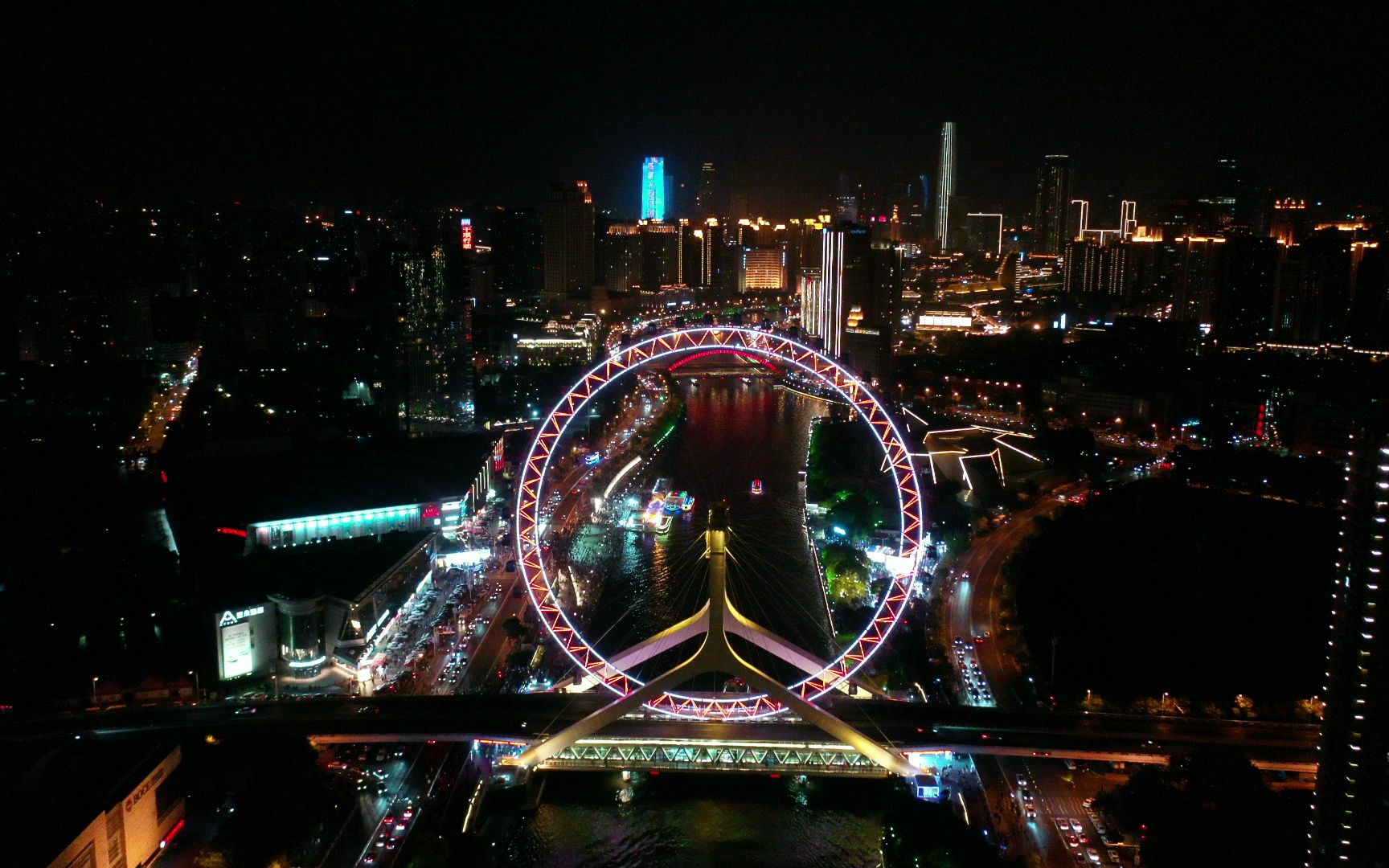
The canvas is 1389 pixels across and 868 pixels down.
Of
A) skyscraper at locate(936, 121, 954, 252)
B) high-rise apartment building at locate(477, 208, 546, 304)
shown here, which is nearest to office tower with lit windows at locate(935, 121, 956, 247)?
skyscraper at locate(936, 121, 954, 252)

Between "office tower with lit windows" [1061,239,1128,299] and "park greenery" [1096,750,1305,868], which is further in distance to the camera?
"office tower with lit windows" [1061,239,1128,299]

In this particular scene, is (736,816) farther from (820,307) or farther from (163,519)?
(820,307)

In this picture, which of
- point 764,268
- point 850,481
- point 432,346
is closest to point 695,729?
point 850,481

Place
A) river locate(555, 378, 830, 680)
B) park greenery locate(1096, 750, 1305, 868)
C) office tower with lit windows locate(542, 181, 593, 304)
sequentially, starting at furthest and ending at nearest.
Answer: office tower with lit windows locate(542, 181, 593, 304) < river locate(555, 378, 830, 680) < park greenery locate(1096, 750, 1305, 868)

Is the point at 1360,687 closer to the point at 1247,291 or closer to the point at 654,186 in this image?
the point at 1247,291

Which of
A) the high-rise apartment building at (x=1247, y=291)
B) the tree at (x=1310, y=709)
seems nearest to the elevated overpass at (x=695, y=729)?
the tree at (x=1310, y=709)

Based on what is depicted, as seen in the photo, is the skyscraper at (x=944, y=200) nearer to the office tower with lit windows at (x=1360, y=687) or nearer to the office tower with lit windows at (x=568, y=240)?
the office tower with lit windows at (x=568, y=240)

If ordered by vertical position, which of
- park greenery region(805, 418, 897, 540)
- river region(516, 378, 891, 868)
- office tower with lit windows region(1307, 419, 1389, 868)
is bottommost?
river region(516, 378, 891, 868)

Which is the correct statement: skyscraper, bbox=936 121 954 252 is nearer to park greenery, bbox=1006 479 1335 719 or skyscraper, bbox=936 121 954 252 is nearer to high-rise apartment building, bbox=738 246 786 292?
high-rise apartment building, bbox=738 246 786 292
